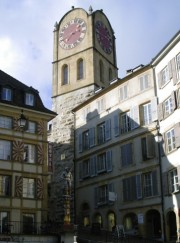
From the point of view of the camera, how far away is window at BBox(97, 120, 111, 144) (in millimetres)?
37500

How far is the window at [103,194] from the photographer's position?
3566cm

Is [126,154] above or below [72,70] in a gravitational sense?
below

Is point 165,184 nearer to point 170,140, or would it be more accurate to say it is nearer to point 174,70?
point 170,140

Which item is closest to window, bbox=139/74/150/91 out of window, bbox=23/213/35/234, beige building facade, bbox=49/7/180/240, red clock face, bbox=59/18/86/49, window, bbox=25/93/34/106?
beige building facade, bbox=49/7/180/240

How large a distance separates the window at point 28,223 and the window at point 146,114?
10.9m

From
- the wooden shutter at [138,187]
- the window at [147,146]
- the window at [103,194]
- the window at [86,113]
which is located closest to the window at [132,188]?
the wooden shutter at [138,187]

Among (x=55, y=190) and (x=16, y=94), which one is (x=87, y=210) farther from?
(x=16, y=94)

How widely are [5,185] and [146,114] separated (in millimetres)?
11711

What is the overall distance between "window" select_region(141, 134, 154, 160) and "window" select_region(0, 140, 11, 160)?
10.0m

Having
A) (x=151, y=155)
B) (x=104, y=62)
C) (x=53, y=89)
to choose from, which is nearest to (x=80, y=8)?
(x=104, y=62)

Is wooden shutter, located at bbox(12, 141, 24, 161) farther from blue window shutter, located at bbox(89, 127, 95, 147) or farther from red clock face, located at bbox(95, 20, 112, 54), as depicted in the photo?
red clock face, located at bbox(95, 20, 112, 54)

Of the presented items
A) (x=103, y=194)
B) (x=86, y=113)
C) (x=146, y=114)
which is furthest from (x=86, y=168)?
(x=146, y=114)

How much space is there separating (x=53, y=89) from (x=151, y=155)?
2067 cm

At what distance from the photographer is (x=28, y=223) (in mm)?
32656
